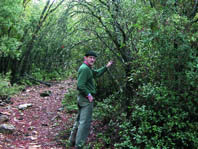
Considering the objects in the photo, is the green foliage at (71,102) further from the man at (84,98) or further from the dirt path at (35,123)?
the man at (84,98)

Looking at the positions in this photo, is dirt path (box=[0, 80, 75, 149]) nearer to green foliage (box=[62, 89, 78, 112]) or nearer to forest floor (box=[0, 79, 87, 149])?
forest floor (box=[0, 79, 87, 149])

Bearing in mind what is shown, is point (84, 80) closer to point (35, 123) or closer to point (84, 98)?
point (84, 98)

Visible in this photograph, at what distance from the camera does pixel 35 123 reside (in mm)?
7387

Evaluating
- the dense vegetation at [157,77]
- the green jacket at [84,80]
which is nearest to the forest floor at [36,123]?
the dense vegetation at [157,77]

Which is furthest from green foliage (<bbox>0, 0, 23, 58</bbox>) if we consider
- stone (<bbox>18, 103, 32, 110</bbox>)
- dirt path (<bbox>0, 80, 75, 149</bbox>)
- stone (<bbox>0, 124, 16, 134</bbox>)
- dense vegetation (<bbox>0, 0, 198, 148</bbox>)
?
stone (<bbox>0, 124, 16, 134</bbox>)

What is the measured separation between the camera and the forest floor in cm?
551

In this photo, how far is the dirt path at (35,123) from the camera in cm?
551

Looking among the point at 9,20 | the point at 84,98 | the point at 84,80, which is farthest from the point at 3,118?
the point at 9,20

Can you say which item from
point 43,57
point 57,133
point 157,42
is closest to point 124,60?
point 157,42

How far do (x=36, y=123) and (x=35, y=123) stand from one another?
1.2 inches

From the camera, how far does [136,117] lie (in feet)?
14.2

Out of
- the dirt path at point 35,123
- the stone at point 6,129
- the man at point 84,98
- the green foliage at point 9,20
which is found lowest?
the dirt path at point 35,123

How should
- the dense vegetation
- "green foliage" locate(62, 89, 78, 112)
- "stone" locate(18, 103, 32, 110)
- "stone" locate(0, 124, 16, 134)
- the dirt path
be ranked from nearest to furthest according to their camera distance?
the dense vegetation < the dirt path < "stone" locate(0, 124, 16, 134) < "green foliage" locate(62, 89, 78, 112) < "stone" locate(18, 103, 32, 110)

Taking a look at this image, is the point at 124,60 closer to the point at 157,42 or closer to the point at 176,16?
the point at 157,42
